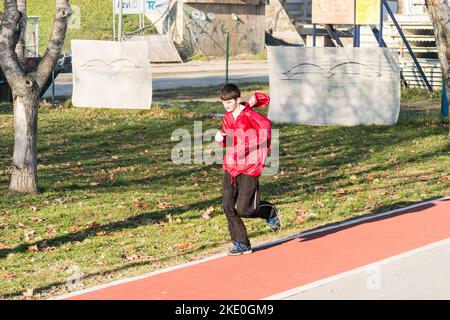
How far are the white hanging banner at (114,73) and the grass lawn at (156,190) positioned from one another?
125 cm

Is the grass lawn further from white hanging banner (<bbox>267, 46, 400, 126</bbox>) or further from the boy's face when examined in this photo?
the boy's face

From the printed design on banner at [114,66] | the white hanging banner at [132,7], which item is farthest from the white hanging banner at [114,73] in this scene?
the white hanging banner at [132,7]

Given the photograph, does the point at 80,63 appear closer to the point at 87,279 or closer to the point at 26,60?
the point at 26,60

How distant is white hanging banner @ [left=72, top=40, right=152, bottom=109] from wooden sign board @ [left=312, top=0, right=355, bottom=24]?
651 cm

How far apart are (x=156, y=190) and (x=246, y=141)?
528cm

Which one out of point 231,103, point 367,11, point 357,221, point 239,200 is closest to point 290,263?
point 239,200

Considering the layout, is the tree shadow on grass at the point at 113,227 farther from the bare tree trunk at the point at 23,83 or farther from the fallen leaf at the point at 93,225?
the bare tree trunk at the point at 23,83

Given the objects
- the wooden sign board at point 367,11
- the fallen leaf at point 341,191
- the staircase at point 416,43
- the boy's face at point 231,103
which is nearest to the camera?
the boy's face at point 231,103

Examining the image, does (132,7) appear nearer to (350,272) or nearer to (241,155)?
(241,155)

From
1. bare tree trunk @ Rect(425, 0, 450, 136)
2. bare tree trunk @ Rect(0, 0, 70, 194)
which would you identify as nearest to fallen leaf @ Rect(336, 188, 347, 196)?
bare tree trunk @ Rect(0, 0, 70, 194)

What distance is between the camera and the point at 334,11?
30.9 m

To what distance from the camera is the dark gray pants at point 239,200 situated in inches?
447

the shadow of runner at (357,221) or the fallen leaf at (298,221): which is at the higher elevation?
the shadow of runner at (357,221)
